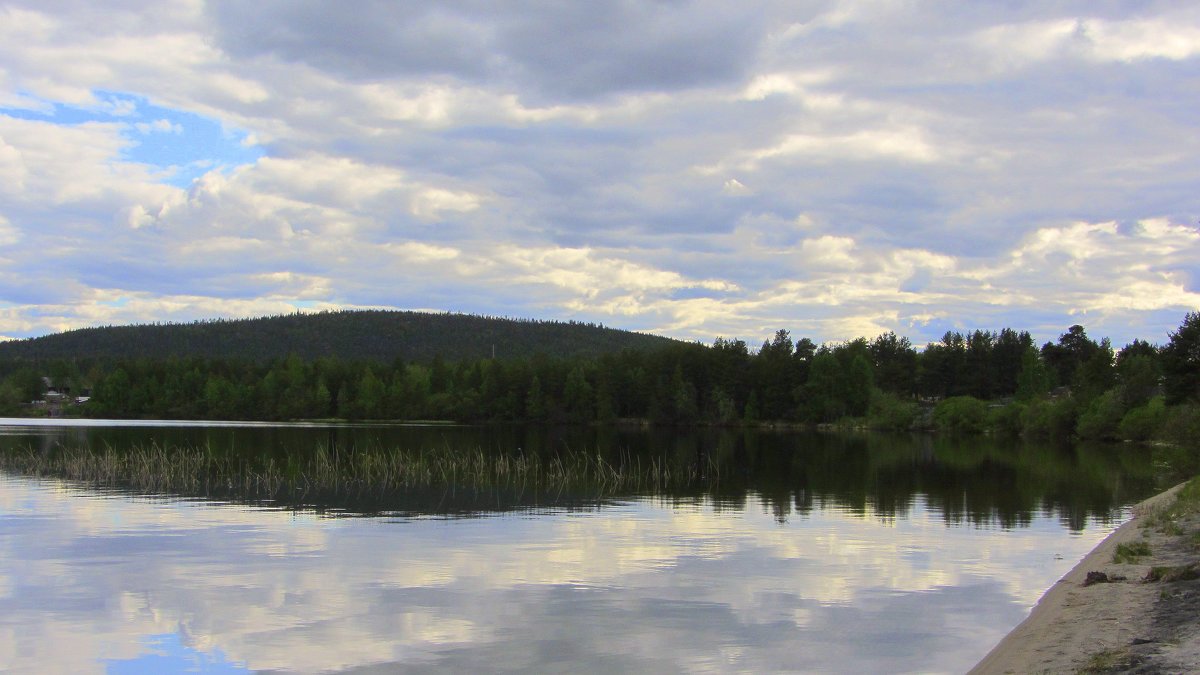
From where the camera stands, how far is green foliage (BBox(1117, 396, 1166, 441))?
302 ft

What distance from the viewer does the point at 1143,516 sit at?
32.5 meters

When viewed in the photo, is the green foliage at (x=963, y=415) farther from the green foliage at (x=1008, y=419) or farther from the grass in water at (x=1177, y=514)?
the grass in water at (x=1177, y=514)

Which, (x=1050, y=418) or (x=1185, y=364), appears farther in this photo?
(x=1050, y=418)

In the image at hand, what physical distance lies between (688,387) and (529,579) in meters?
131

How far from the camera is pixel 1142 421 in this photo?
9325cm

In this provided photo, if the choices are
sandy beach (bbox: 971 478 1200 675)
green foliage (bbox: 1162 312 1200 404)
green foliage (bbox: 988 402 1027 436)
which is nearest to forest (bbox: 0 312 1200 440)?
green foliage (bbox: 988 402 1027 436)

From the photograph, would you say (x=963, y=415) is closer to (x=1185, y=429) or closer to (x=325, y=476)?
(x=1185, y=429)

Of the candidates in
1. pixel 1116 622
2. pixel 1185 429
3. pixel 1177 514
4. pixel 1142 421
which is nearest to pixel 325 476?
pixel 1177 514

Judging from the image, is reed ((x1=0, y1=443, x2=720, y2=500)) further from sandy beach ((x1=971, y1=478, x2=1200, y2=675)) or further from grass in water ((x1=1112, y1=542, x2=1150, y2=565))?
sandy beach ((x1=971, y1=478, x2=1200, y2=675))

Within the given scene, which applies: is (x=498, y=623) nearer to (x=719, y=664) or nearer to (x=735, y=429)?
(x=719, y=664)

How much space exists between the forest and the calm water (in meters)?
82.3

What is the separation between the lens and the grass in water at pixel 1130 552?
22.1 metres

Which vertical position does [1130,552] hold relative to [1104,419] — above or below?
below

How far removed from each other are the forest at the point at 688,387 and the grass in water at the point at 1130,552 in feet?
287
